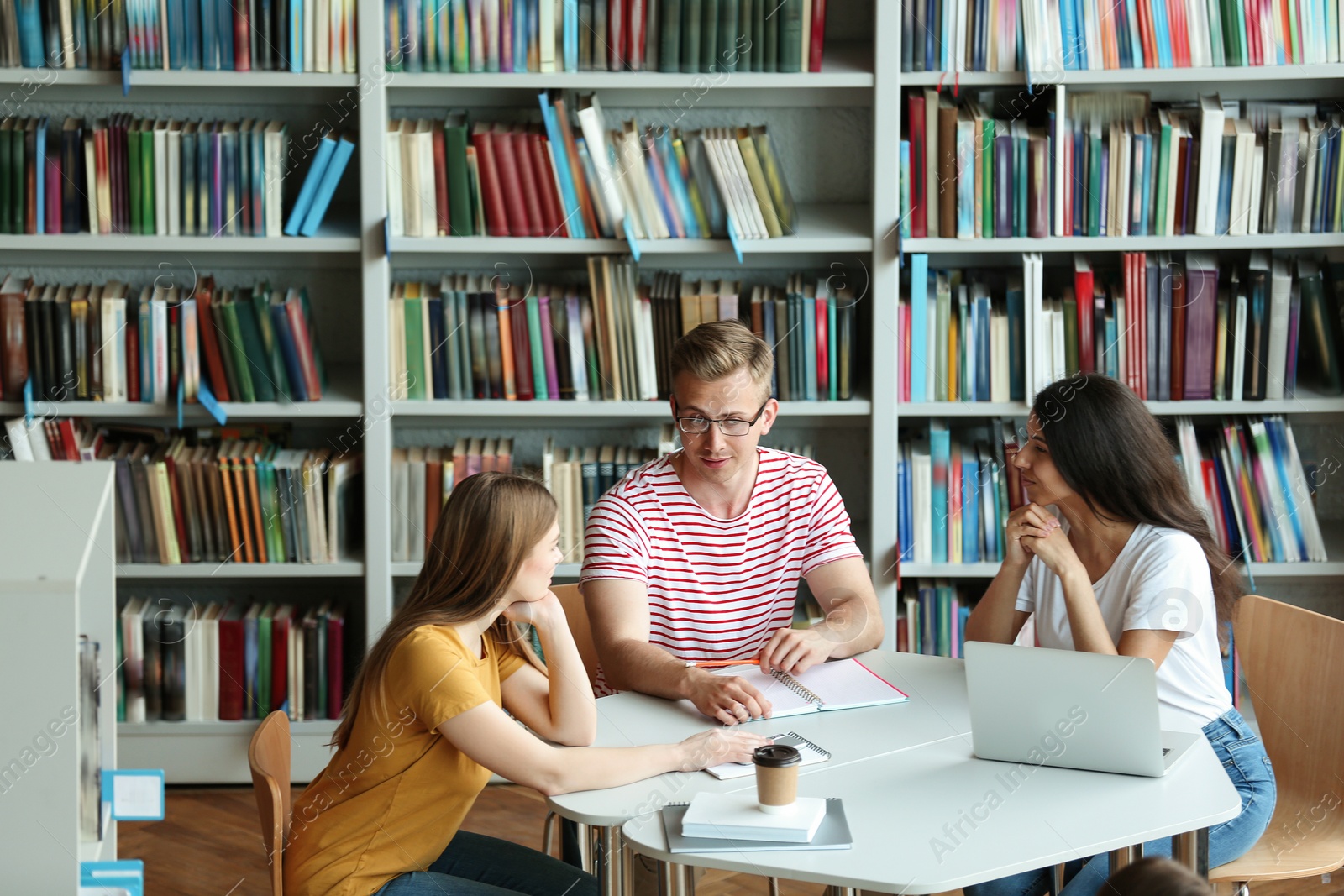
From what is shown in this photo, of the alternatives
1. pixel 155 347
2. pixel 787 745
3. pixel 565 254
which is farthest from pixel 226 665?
pixel 787 745

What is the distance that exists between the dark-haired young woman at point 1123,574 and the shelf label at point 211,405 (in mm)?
1843

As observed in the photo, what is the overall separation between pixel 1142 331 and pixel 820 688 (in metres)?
1.54

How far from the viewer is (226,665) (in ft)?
10.7

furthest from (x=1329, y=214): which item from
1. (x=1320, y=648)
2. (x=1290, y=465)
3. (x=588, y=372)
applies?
(x=588, y=372)

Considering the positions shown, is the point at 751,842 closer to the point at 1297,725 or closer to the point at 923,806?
the point at 923,806

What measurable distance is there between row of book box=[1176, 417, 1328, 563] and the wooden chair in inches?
36.4

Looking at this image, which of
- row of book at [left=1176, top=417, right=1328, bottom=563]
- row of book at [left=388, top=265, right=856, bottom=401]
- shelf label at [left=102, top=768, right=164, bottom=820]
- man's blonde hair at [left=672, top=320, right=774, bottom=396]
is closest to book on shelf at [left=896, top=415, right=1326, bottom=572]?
row of book at [left=1176, top=417, right=1328, bottom=563]

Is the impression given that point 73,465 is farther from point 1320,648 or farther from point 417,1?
point 417,1

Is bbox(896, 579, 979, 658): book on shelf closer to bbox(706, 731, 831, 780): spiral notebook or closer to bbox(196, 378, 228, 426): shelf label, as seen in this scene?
bbox(706, 731, 831, 780): spiral notebook

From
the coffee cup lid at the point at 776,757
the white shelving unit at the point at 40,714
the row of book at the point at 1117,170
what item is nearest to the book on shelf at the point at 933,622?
the row of book at the point at 1117,170

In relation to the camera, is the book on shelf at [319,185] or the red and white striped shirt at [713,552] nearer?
the red and white striped shirt at [713,552]

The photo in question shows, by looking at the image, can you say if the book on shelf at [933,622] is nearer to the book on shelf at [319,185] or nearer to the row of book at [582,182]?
the row of book at [582,182]

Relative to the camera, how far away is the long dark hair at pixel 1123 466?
80.7 inches

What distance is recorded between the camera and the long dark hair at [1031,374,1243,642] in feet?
6.73
